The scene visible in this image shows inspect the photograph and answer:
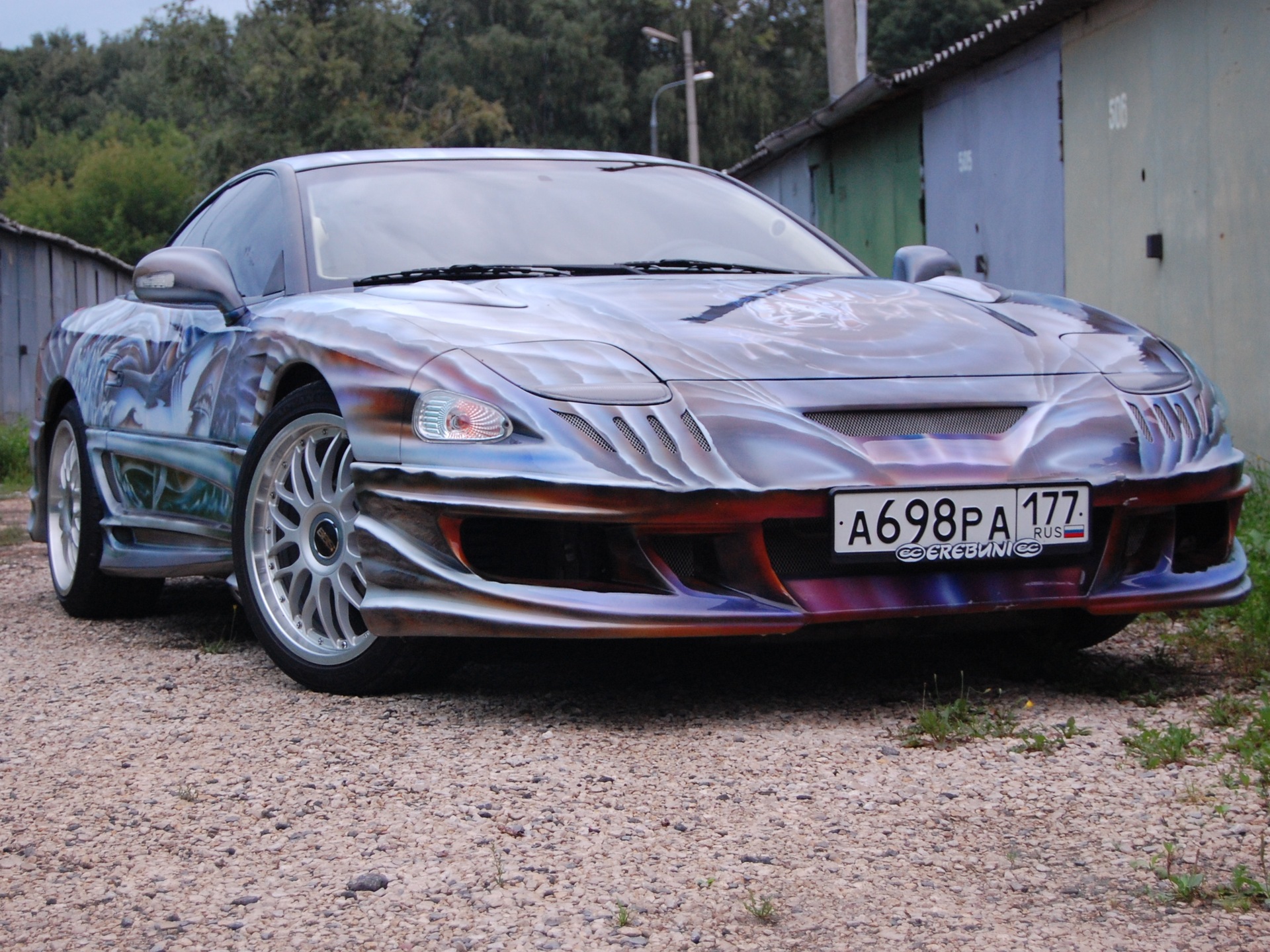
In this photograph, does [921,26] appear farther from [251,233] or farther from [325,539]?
[325,539]

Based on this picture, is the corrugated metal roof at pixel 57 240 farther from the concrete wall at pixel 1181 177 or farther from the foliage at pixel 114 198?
the foliage at pixel 114 198

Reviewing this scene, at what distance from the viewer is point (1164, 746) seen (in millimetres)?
2785

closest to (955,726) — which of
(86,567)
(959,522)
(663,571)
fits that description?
(959,522)

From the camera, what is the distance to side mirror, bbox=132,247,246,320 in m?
4.16

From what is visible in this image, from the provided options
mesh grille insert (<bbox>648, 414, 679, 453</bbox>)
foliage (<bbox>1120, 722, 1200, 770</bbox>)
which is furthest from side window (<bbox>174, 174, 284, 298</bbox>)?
foliage (<bbox>1120, 722, 1200, 770</bbox>)

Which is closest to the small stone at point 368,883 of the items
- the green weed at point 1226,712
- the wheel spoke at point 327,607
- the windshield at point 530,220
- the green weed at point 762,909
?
the green weed at point 762,909

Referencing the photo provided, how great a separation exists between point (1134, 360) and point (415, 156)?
2144 mm

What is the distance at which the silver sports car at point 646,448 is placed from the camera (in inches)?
120

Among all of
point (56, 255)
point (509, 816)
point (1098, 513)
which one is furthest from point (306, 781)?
point (56, 255)

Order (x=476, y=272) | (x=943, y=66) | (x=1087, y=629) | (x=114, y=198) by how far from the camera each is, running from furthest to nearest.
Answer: (x=114, y=198) < (x=943, y=66) < (x=476, y=272) < (x=1087, y=629)

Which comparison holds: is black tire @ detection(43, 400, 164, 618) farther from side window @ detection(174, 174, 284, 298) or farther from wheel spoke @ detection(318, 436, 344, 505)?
wheel spoke @ detection(318, 436, 344, 505)

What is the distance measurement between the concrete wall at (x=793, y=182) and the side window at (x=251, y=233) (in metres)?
12.0

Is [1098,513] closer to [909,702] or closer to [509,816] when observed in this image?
[909,702]

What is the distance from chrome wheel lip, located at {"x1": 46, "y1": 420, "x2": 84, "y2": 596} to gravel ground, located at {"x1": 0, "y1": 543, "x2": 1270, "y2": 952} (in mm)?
1471
